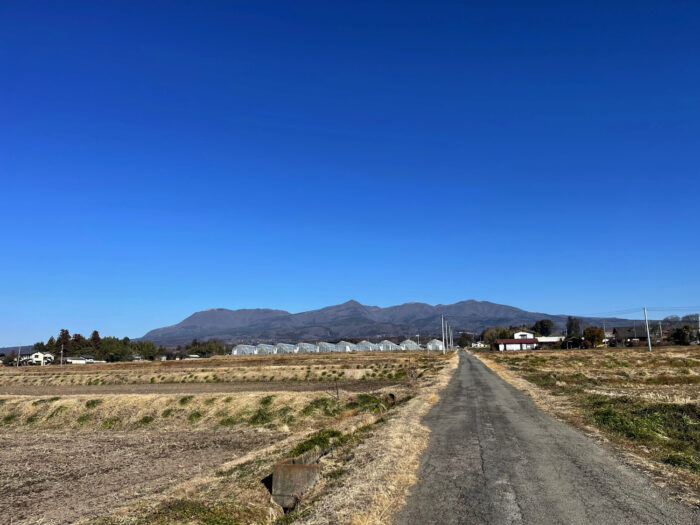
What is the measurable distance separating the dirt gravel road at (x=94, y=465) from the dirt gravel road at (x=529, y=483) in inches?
349

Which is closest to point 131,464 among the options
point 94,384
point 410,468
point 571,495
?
point 410,468

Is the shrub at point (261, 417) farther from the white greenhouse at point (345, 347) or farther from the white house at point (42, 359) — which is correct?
the white house at point (42, 359)

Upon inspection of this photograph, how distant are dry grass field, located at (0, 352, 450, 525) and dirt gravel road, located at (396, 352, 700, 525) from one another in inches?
101

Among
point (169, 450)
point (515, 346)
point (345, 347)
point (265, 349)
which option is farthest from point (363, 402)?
point (265, 349)

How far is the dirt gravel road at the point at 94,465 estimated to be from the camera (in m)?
12.9

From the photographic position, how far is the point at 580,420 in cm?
1836

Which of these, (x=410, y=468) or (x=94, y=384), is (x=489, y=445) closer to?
(x=410, y=468)

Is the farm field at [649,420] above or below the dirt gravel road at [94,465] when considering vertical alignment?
above

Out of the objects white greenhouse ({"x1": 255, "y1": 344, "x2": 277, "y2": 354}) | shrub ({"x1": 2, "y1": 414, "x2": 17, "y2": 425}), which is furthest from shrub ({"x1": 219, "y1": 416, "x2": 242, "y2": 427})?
white greenhouse ({"x1": 255, "y1": 344, "x2": 277, "y2": 354})

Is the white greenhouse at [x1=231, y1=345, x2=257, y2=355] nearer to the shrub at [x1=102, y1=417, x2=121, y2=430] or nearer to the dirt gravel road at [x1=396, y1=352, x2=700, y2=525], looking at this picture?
the shrub at [x1=102, y1=417, x2=121, y2=430]

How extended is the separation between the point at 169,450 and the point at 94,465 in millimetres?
3176

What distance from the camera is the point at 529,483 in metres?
10.4

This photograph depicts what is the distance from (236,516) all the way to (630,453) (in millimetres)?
11307

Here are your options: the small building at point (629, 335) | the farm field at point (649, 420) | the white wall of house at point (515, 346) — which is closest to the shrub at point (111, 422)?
the farm field at point (649, 420)
